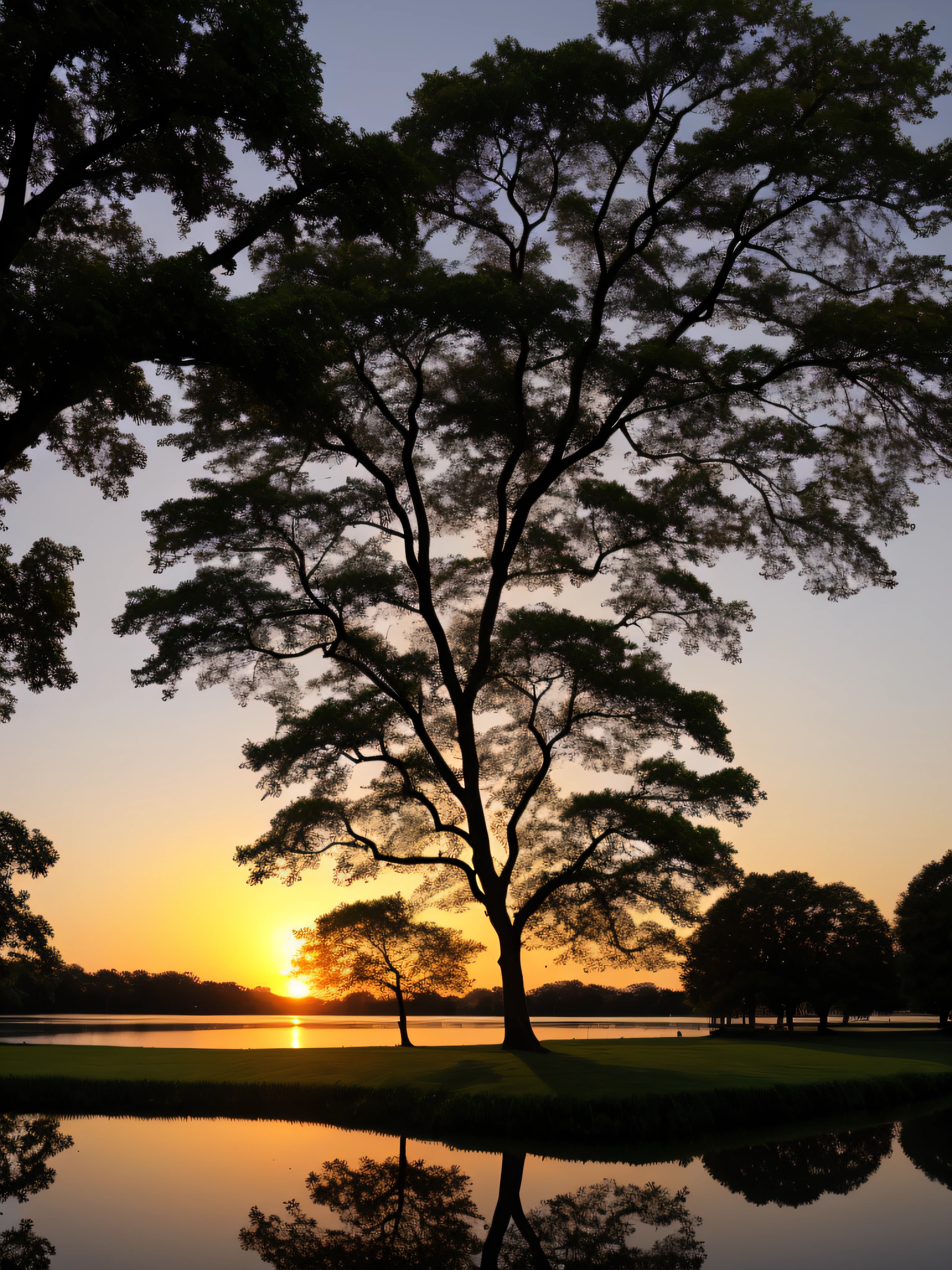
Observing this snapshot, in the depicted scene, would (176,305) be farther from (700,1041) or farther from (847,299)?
(700,1041)

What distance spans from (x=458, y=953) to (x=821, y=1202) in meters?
36.9

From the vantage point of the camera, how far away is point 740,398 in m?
20.8

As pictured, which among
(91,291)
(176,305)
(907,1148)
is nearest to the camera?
(91,291)

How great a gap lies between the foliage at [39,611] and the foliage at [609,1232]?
9287 mm

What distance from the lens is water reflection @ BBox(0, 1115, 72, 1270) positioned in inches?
296

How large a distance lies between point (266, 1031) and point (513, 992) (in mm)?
69003

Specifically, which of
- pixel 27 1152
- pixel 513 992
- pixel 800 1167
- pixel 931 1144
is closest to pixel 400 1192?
pixel 800 1167

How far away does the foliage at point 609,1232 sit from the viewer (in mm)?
7410

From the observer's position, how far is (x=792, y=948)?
178ft

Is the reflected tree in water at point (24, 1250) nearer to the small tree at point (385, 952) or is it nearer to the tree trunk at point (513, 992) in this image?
the tree trunk at point (513, 992)

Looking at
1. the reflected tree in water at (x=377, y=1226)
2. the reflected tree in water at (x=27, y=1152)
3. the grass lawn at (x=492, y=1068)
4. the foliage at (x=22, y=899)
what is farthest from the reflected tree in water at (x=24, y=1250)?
the foliage at (x=22, y=899)

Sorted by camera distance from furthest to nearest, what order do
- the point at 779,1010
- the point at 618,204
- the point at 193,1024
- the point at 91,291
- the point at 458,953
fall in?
the point at 193,1024, the point at 779,1010, the point at 458,953, the point at 618,204, the point at 91,291

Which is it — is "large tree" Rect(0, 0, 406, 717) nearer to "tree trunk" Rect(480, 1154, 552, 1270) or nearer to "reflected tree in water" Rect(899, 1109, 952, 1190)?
"tree trunk" Rect(480, 1154, 552, 1270)

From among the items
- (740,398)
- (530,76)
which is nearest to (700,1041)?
(740,398)
